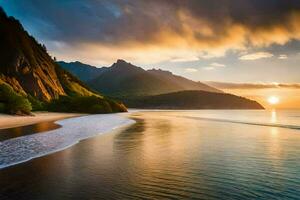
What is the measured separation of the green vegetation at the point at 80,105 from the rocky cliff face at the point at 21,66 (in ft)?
27.2

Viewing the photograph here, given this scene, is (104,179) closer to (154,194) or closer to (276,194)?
(154,194)

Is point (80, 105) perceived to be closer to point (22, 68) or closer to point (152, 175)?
point (22, 68)

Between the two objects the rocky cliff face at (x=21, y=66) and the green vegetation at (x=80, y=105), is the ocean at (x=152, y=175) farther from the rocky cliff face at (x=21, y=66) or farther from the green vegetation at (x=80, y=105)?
the green vegetation at (x=80, y=105)

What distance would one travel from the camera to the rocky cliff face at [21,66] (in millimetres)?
135125

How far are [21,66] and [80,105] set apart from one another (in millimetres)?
31732

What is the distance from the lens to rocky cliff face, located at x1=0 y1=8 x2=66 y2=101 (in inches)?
5320

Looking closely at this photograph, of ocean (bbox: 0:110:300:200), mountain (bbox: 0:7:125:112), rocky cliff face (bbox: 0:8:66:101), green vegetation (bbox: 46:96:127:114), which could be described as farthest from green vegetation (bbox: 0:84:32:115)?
green vegetation (bbox: 46:96:127:114)

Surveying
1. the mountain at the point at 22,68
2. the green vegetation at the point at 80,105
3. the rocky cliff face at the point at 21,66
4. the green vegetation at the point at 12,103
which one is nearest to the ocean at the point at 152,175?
the green vegetation at the point at 12,103

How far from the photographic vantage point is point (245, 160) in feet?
75.9

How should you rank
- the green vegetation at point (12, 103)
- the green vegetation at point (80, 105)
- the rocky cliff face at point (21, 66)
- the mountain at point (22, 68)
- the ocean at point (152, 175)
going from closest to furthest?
the ocean at point (152, 175) < the green vegetation at point (12, 103) < the mountain at point (22, 68) < the green vegetation at point (80, 105) < the rocky cliff face at point (21, 66)

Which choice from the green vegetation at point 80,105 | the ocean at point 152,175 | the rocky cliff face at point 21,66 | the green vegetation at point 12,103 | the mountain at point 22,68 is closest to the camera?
the ocean at point 152,175

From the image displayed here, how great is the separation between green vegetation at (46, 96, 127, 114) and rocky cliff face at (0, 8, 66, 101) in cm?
830

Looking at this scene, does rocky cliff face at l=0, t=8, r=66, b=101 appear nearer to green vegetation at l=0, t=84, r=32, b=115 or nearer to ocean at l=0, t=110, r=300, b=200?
green vegetation at l=0, t=84, r=32, b=115

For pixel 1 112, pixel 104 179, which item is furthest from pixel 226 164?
pixel 1 112
